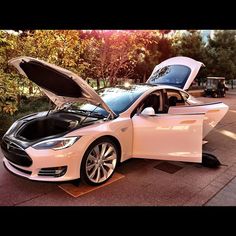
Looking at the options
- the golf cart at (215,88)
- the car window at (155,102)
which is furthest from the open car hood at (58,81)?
the golf cart at (215,88)

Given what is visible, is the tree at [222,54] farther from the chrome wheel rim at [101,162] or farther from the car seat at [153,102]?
the chrome wheel rim at [101,162]

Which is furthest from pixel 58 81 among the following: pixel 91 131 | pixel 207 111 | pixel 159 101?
pixel 207 111

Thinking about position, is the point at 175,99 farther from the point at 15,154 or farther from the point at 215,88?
the point at 215,88

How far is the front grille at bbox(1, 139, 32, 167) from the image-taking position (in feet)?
10.1

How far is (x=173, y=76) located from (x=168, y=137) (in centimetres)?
236

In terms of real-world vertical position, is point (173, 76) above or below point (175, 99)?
above

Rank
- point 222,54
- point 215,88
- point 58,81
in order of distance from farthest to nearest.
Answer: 1. point 222,54
2. point 215,88
3. point 58,81

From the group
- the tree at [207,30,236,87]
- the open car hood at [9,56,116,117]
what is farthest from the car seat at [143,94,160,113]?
the tree at [207,30,236,87]

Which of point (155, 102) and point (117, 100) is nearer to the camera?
point (117, 100)

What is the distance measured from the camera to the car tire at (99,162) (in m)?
3.29

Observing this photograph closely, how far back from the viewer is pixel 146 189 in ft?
11.3

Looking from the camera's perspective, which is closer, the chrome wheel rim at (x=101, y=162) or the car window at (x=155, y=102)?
the chrome wheel rim at (x=101, y=162)
